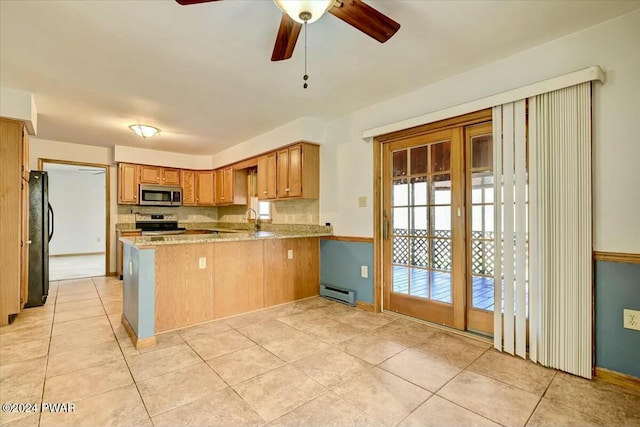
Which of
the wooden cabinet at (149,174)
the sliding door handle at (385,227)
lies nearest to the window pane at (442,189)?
the sliding door handle at (385,227)

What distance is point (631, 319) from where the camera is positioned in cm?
197

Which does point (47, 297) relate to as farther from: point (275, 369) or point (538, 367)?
point (538, 367)

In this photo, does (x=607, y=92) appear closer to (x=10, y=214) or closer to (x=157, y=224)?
(x=10, y=214)

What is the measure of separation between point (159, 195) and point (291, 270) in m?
3.56

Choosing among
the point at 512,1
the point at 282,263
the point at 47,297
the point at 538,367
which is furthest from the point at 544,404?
the point at 47,297

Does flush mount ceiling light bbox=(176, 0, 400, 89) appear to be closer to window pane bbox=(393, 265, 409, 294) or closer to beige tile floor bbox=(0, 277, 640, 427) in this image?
beige tile floor bbox=(0, 277, 640, 427)

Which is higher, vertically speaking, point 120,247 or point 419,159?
point 419,159

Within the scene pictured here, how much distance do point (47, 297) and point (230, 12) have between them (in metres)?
4.53

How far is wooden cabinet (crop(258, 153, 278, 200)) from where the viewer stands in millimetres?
4558

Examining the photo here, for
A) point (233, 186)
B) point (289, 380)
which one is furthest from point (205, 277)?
point (233, 186)

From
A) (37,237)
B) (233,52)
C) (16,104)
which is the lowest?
(37,237)

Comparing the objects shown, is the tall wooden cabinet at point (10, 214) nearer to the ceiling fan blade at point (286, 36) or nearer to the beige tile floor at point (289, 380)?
the beige tile floor at point (289, 380)

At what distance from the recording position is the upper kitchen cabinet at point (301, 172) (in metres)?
4.07

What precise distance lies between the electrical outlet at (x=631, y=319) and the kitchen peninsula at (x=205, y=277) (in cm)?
285
